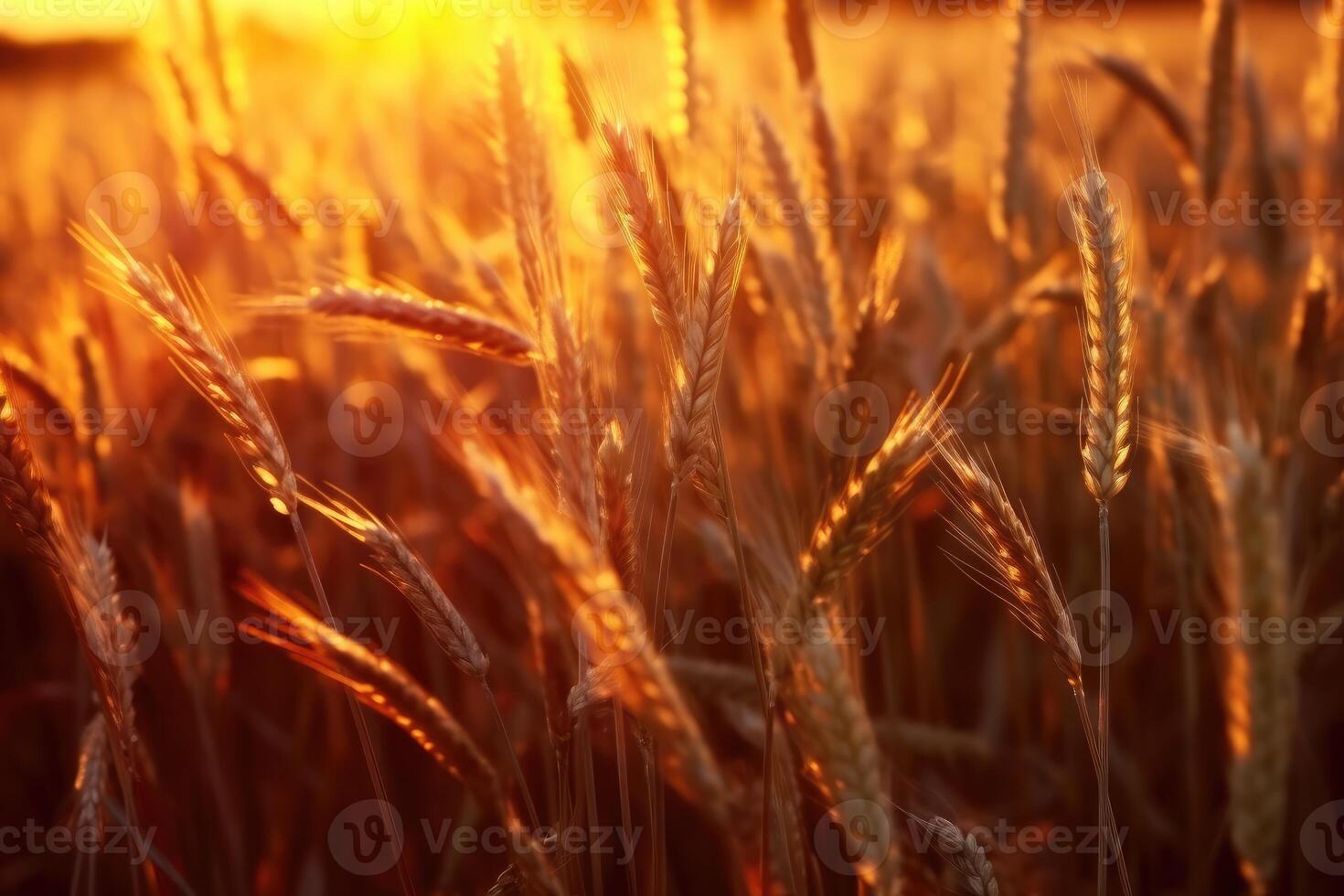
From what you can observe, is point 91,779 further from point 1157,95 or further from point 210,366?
point 1157,95

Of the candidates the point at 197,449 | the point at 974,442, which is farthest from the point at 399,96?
the point at 974,442

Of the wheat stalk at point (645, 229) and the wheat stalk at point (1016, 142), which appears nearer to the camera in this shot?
the wheat stalk at point (645, 229)

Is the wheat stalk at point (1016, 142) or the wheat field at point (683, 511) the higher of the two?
the wheat stalk at point (1016, 142)

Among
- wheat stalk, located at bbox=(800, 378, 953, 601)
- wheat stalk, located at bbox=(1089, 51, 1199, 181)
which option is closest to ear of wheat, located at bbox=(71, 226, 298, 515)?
wheat stalk, located at bbox=(800, 378, 953, 601)

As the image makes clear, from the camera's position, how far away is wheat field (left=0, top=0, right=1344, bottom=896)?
1.05 metres

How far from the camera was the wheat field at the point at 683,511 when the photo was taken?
1.05 metres

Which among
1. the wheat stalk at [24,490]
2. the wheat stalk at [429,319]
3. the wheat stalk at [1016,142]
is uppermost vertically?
the wheat stalk at [1016,142]

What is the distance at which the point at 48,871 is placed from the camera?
2.20 meters

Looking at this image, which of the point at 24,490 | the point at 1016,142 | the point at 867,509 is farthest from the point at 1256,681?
the point at 24,490

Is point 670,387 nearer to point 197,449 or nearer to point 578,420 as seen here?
point 578,420

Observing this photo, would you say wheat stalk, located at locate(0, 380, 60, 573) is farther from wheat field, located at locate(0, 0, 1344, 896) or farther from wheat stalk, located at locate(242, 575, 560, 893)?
wheat stalk, located at locate(242, 575, 560, 893)

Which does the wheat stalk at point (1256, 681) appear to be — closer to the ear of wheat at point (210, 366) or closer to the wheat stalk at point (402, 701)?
the wheat stalk at point (402, 701)

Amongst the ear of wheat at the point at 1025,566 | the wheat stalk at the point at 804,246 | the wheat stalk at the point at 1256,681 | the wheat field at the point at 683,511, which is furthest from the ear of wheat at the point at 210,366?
the wheat stalk at the point at 1256,681

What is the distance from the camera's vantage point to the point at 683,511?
2303 millimetres
